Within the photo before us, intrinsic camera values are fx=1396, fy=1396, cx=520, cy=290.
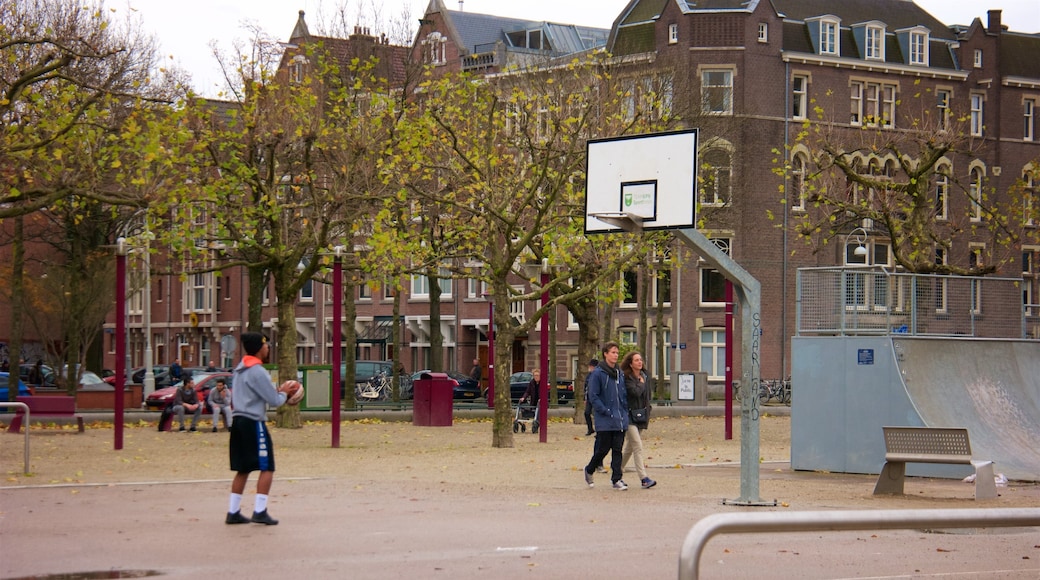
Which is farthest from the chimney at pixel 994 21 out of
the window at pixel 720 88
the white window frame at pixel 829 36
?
the window at pixel 720 88

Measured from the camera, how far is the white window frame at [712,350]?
61.1m

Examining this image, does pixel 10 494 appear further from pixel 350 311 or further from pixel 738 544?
pixel 350 311

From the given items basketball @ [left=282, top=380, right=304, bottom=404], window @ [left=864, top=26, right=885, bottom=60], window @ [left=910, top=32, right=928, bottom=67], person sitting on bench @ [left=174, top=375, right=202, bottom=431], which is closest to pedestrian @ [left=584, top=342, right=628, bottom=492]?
basketball @ [left=282, top=380, right=304, bottom=404]

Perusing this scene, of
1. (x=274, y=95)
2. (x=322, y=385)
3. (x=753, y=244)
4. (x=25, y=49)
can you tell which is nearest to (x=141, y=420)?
(x=322, y=385)

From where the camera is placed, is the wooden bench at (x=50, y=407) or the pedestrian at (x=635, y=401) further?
the wooden bench at (x=50, y=407)

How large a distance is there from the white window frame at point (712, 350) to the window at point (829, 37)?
13.5m

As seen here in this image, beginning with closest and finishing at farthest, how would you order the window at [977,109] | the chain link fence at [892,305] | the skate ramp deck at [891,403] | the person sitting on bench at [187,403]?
the skate ramp deck at [891,403]
the chain link fence at [892,305]
the person sitting on bench at [187,403]
the window at [977,109]

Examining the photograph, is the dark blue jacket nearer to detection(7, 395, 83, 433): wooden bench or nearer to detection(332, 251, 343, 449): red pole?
detection(332, 251, 343, 449): red pole

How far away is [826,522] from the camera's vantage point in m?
6.43

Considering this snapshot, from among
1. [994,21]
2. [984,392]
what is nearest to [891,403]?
[984,392]

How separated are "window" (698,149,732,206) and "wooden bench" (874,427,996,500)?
16559mm

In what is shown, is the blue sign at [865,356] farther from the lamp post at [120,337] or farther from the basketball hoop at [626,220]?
the lamp post at [120,337]

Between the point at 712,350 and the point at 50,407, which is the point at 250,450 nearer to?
the point at 50,407

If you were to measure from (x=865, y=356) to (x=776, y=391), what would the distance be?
1348 inches
